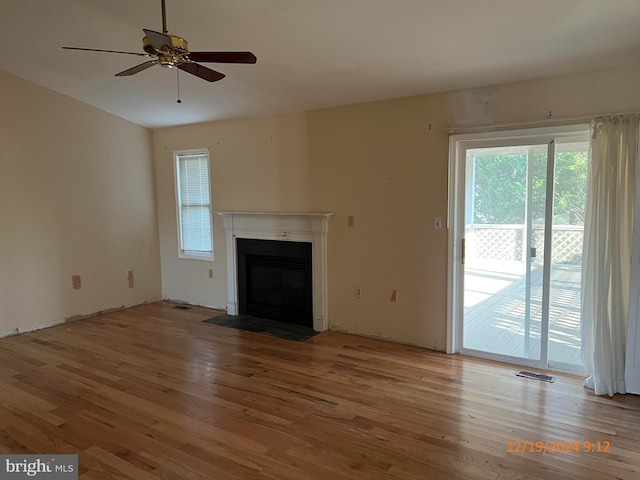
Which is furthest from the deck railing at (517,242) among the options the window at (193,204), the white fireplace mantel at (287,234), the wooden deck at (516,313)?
the window at (193,204)

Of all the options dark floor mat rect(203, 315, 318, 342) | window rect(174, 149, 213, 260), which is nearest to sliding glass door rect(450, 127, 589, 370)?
dark floor mat rect(203, 315, 318, 342)

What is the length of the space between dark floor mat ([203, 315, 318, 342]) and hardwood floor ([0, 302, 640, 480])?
1.09 ft

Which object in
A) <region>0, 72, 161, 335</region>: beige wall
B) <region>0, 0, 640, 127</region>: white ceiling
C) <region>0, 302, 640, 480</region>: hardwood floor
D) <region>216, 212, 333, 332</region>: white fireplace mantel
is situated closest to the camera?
<region>0, 302, 640, 480</region>: hardwood floor

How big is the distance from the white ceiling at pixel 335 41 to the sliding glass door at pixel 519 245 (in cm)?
63

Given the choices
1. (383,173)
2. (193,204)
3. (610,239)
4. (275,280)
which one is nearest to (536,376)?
(610,239)

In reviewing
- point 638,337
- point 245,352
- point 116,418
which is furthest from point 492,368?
point 116,418

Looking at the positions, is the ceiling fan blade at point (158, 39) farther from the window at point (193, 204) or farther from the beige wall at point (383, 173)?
the window at point (193, 204)

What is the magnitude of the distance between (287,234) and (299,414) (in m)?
2.42

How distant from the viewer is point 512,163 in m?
3.60

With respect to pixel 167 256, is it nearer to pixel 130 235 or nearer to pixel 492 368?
pixel 130 235

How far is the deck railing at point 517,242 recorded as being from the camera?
3402 mm

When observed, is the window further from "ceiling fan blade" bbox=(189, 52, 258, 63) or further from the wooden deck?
the wooden deck

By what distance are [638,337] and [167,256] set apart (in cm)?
557

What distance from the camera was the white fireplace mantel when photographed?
4.64 meters
